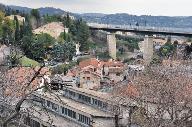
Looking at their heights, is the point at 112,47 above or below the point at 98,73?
below

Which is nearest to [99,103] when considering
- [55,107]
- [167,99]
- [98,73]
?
[55,107]

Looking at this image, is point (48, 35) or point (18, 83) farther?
point (48, 35)

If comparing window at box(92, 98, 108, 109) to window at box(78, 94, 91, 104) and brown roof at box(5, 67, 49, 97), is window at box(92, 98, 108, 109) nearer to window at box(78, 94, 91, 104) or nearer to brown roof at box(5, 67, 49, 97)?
window at box(78, 94, 91, 104)

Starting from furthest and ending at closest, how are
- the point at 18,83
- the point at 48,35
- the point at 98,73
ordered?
the point at 48,35
the point at 98,73
the point at 18,83

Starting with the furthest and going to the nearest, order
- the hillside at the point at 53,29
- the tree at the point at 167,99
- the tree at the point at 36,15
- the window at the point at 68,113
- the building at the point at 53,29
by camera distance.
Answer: the tree at the point at 36,15 < the hillside at the point at 53,29 < the building at the point at 53,29 < the window at the point at 68,113 < the tree at the point at 167,99

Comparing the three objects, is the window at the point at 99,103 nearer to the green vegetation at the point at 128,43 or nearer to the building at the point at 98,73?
the building at the point at 98,73

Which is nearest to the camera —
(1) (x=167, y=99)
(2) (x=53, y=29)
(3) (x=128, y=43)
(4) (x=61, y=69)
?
(1) (x=167, y=99)

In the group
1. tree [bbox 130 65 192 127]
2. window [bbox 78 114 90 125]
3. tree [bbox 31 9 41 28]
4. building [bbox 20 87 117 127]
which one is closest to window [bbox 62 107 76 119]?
building [bbox 20 87 117 127]

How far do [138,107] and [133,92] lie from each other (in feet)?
10.3

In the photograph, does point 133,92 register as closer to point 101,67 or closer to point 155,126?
point 155,126

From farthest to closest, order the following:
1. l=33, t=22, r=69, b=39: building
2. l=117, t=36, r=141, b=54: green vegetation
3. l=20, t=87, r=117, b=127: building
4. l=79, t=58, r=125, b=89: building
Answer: l=117, t=36, r=141, b=54: green vegetation, l=33, t=22, r=69, b=39: building, l=79, t=58, r=125, b=89: building, l=20, t=87, r=117, b=127: building

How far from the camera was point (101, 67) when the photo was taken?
179ft

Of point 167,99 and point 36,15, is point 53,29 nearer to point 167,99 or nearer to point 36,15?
point 36,15

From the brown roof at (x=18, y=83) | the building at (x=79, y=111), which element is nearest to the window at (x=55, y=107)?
the building at (x=79, y=111)
